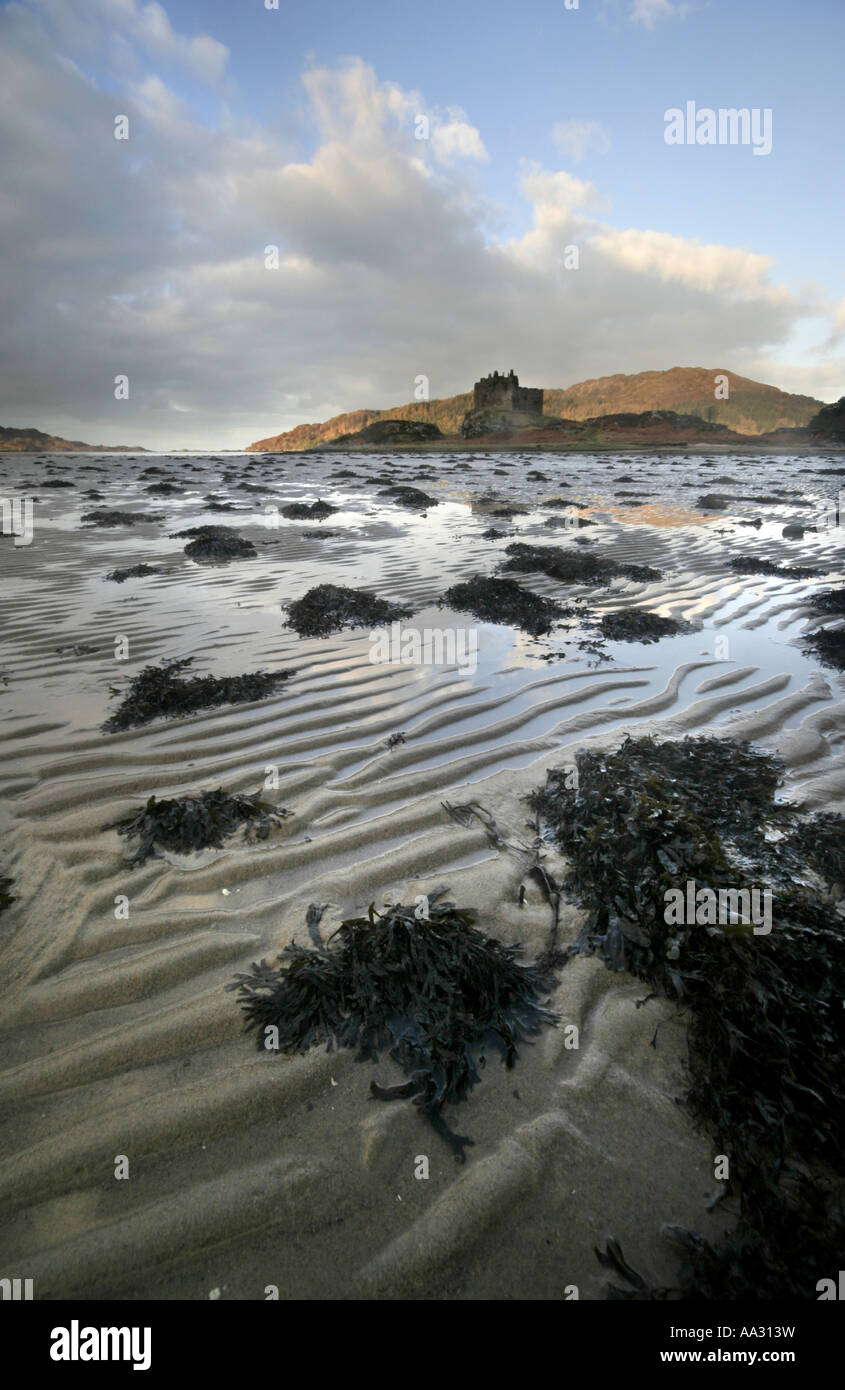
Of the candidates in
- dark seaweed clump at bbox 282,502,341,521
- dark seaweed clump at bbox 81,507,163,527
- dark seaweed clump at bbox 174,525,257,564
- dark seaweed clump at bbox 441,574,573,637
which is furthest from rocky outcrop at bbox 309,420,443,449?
dark seaweed clump at bbox 441,574,573,637

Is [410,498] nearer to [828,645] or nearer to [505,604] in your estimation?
[505,604]

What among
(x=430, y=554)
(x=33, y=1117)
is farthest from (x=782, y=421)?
(x=33, y=1117)

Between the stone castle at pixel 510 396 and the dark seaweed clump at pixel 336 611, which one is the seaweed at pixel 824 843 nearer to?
the dark seaweed clump at pixel 336 611

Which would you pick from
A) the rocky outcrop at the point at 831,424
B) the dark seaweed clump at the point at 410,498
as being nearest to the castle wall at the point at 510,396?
the rocky outcrop at the point at 831,424

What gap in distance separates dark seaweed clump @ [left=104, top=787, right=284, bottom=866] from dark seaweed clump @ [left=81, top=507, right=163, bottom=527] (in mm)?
11061

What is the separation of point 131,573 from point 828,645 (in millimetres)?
8418

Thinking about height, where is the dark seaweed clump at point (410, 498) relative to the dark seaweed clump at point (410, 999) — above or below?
above

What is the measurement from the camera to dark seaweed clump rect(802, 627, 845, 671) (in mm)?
5018

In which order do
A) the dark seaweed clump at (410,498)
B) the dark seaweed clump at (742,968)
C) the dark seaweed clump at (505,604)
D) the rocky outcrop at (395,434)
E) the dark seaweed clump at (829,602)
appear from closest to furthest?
the dark seaweed clump at (742,968), the dark seaweed clump at (505,604), the dark seaweed clump at (829,602), the dark seaweed clump at (410,498), the rocky outcrop at (395,434)

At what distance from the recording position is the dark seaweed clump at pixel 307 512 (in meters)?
12.9

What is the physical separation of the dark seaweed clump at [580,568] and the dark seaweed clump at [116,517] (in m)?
8.82

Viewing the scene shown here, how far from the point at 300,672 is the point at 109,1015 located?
3.01 m

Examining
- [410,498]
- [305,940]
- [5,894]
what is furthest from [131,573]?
[410,498]
